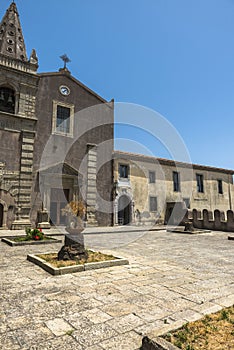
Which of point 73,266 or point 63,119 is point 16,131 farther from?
point 73,266

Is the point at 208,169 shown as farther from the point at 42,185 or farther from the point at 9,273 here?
the point at 9,273

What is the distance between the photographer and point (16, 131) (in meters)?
16.2

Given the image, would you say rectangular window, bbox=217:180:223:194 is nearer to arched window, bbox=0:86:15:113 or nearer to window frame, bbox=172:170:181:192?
window frame, bbox=172:170:181:192

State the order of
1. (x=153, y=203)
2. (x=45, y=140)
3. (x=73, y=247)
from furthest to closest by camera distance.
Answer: (x=153, y=203)
(x=45, y=140)
(x=73, y=247)

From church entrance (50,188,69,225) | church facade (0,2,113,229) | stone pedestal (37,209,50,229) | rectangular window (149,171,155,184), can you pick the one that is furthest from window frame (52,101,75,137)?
rectangular window (149,171,155,184)

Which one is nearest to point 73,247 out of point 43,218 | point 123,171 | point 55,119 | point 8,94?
point 43,218

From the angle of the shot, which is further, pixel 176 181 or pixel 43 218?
pixel 176 181

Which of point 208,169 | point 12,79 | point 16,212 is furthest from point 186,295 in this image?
point 208,169

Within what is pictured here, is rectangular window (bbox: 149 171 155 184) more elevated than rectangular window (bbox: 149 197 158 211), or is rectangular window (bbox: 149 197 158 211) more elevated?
rectangular window (bbox: 149 171 155 184)

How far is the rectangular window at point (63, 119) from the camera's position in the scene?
59.6 feet

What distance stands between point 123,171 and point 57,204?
702 centimetres

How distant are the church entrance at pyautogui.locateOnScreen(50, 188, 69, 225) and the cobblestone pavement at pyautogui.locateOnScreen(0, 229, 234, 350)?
11033 millimetres

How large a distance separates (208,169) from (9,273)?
87.0ft

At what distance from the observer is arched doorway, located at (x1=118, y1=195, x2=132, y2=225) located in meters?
21.0
